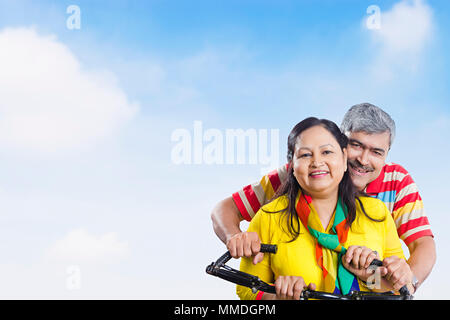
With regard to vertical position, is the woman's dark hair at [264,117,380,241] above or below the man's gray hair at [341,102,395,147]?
below

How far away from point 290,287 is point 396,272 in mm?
356

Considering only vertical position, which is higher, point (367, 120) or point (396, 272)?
point (367, 120)

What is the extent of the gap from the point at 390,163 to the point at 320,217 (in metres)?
0.87

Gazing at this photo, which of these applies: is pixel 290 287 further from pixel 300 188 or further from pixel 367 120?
Answer: pixel 367 120

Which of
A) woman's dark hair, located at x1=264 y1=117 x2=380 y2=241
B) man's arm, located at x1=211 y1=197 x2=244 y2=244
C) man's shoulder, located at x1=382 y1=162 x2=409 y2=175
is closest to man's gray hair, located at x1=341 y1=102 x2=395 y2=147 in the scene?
man's shoulder, located at x1=382 y1=162 x2=409 y2=175

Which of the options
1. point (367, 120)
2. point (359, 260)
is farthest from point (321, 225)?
point (367, 120)

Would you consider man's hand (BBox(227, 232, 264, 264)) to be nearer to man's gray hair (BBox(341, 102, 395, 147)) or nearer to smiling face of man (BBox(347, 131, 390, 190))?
smiling face of man (BBox(347, 131, 390, 190))

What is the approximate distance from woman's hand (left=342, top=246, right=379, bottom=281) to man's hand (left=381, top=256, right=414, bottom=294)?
0.16 ft

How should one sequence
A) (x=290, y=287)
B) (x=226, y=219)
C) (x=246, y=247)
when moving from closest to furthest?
(x=290, y=287) → (x=246, y=247) → (x=226, y=219)

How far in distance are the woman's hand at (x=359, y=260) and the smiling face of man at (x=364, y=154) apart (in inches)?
24.6

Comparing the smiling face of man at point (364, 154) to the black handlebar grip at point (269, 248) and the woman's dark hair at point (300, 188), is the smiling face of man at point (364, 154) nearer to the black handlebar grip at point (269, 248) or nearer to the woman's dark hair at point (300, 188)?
the woman's dark hair at point (300, 188)

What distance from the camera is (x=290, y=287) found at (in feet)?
5.37

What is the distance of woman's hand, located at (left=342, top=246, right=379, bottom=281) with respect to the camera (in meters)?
1.70
